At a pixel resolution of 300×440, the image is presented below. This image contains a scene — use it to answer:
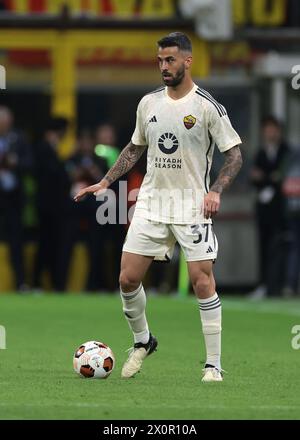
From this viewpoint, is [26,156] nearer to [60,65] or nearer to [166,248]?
[60,65]

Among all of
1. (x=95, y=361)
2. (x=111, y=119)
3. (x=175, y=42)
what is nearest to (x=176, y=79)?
(x=175, y=42)

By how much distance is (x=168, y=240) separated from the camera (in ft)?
35.6

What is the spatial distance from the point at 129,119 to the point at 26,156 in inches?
150

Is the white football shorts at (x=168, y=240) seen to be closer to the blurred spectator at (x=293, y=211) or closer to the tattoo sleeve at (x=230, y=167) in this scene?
the tattoo sleeve at (x=230, y=167)

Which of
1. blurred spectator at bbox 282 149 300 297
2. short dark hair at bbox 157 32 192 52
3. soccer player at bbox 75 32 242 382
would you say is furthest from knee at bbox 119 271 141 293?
blurred spectator at bbox 282 149 300 297

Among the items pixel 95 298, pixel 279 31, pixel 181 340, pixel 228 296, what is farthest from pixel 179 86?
pixel 279 31

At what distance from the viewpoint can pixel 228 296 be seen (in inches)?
869

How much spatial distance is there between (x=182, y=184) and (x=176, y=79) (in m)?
0.75

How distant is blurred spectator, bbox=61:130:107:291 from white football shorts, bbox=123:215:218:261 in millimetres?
10802

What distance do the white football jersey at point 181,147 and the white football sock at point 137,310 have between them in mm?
580

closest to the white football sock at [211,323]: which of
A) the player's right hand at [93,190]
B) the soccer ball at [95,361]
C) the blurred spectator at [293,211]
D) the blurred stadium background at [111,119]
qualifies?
the soccer ball at [95,361]

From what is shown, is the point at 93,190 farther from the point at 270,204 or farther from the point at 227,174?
the point at 270,204

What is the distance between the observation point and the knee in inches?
423

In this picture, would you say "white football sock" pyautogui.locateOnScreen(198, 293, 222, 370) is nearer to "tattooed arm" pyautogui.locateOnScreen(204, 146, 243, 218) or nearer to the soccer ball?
"tattooed arm" pyautogui.locateOnScreen(204, 146, 243, 218)
